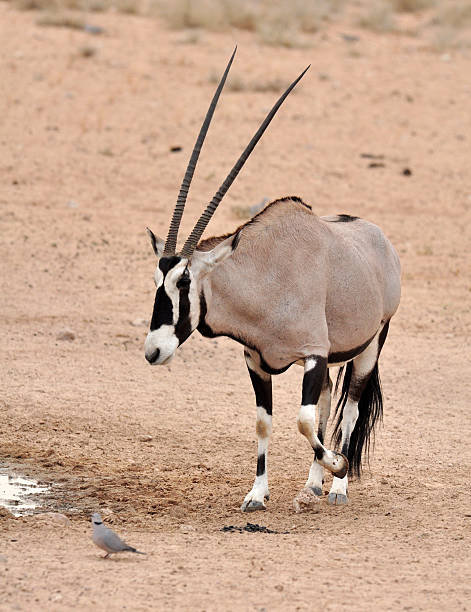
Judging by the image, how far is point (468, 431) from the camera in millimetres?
7801

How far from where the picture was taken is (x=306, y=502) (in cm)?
622

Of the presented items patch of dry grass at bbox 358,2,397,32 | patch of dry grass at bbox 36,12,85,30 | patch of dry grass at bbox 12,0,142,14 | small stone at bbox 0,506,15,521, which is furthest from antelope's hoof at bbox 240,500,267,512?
patch of dry grass at bbox 358,2,397,32

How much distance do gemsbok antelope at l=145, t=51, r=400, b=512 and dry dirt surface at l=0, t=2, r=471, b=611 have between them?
0.66 metres

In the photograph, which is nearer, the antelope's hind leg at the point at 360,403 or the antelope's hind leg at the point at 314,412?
the antelope's hind leg at the point at 314,412

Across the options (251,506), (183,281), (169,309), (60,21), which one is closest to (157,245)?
(183,281)

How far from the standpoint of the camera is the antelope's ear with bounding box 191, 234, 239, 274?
224 inches

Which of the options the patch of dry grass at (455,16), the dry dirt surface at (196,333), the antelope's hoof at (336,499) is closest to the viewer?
the dry dirt surface at (196,333)

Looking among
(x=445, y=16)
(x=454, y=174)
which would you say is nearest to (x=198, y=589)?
(x=454, y=174)

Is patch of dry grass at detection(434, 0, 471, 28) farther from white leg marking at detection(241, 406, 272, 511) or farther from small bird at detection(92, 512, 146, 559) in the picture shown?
small bird at detection(92, 512, 146, 559)

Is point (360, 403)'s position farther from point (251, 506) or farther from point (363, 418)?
point (251, 506)

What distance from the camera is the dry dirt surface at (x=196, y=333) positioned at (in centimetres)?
504

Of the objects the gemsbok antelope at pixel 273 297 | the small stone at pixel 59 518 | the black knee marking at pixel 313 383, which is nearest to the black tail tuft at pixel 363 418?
the gemsbok antelope at pixel 273 297

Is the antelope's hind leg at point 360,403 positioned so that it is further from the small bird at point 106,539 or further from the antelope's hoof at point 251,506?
the small bird at point 106,539

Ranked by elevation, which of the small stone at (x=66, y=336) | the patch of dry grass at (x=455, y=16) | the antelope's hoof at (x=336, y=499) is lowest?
the small stone at (x=66, y=336)
